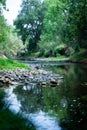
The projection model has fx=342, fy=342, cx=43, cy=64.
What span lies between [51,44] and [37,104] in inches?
3071

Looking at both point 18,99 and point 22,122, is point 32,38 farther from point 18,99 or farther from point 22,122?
point 22,122

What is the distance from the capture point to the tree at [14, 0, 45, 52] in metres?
114

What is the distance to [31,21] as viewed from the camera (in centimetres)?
11481

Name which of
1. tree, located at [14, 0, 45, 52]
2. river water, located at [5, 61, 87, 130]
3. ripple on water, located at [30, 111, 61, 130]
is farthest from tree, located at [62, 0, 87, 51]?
tree, located at [14, 0, 45, 52]

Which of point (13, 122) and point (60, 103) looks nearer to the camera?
point (13, 122)

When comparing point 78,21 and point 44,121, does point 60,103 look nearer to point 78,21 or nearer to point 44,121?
point 44,121

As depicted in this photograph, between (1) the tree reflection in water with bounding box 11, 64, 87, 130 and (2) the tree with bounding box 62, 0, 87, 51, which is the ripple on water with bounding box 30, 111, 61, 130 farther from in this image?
(2) the tree with bounding box 62, 0, 87, 51

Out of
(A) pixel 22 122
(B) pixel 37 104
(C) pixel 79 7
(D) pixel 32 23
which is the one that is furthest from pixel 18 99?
(D) pixel 32 23

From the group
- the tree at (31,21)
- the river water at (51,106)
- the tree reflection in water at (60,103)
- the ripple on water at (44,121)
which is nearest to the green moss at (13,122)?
the river water at (51,106)

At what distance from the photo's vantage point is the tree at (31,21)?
113812mm

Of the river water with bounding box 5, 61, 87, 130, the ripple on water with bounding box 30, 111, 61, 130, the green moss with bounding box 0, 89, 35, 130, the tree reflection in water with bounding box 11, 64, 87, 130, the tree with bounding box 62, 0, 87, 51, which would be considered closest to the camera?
the green moss with bounding box 0, 89, 35, 130

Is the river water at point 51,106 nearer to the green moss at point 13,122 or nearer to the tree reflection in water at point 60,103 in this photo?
the tree reflection in water at point 60,103

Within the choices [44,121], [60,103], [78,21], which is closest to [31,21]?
[78,21]

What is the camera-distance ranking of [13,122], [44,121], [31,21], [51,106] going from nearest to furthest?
[13,122]
[44,121]
[51,106]
[31,21]
